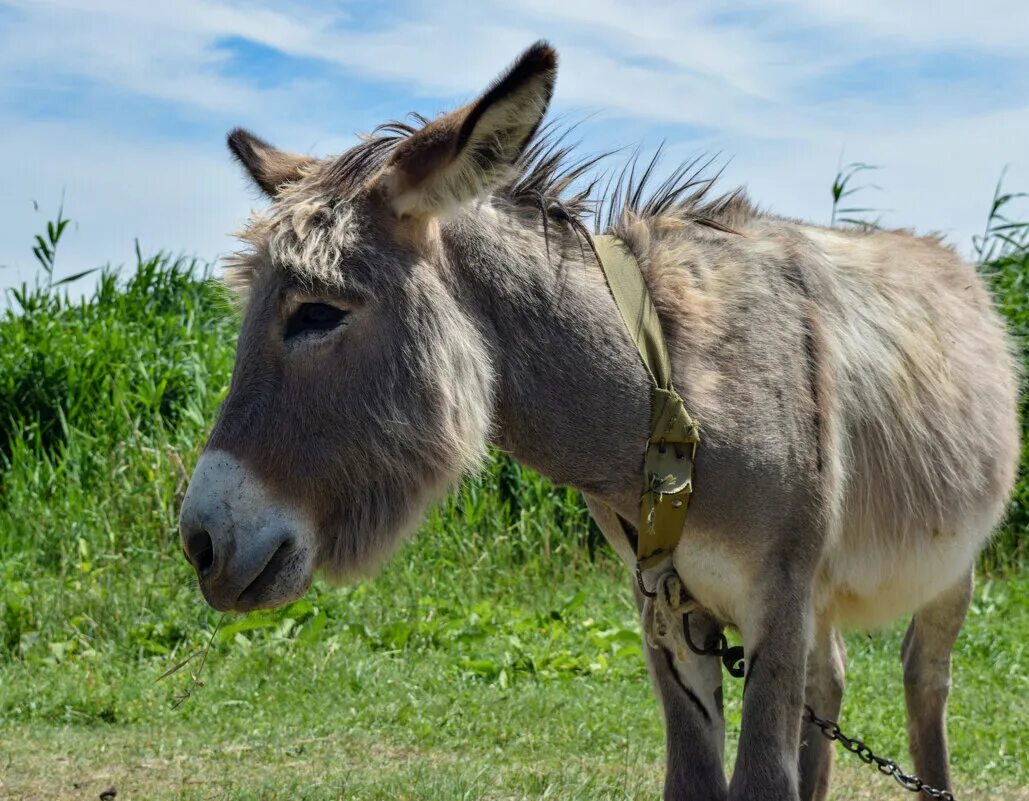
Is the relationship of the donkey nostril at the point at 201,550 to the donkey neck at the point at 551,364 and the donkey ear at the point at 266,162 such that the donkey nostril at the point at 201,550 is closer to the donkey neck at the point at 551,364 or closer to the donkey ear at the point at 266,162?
the donkey neck at the point at 551,364

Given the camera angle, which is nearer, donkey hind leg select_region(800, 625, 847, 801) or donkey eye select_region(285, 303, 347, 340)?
donkey eye select_region(285, 303, 347, 340)

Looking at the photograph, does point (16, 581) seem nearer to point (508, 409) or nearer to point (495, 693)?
point (495, 693)

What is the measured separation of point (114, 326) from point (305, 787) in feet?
19.7

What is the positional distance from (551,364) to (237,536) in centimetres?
89

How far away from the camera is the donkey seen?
9.41 ft

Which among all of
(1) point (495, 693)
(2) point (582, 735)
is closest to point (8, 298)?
(1) point (495, 693)

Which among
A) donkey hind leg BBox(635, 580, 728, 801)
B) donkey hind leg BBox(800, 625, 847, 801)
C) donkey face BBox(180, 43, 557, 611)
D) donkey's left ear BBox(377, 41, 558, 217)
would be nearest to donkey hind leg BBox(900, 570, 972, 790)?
donkey hind leg BBox(800, 625, 847, 801)

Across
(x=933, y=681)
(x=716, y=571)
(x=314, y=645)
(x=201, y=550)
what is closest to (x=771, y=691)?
(x=716, y=571)

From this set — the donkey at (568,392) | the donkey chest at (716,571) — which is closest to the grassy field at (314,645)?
the donkey at (568,392)

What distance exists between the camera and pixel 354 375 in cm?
290

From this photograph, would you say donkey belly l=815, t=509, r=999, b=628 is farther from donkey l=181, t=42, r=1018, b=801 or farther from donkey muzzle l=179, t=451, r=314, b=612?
donkey muzzle l=179, t=451, r=314, b=612

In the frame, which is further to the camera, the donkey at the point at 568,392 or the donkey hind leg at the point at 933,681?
the donkey hind leg at the point at 933,681

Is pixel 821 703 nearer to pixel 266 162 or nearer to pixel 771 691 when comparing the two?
pixel 771 691

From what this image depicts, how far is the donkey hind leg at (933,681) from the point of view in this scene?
462 cm
